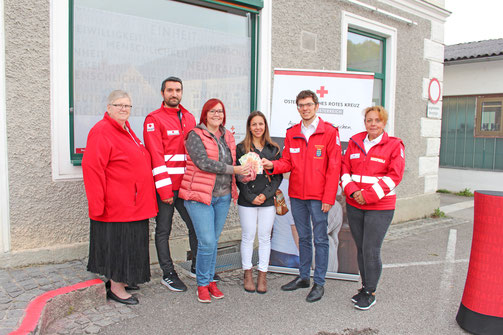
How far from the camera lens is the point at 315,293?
12.5 ft

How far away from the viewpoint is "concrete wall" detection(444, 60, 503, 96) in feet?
33.8

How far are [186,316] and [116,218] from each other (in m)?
1.02

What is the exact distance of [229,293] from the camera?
3.89 metres

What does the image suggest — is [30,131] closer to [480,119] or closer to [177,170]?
[177,170]

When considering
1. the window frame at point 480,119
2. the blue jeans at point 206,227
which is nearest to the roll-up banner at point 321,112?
the blue jeans at point 206,227

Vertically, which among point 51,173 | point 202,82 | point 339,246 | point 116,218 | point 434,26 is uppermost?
point 434,26

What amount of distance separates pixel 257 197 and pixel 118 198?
1.25m

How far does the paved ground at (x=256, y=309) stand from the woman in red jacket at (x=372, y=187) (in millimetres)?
317

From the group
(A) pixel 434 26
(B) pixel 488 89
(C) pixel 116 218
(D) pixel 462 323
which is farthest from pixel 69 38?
(B) pixel 488 89

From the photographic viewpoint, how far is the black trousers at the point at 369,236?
11.5ft

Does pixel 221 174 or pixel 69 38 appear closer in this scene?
pixel 221 174

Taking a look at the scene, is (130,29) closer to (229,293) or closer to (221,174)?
(221,174)

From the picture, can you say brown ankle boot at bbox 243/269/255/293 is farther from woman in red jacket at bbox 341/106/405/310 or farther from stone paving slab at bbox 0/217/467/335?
woman in red jacket at bbox 341/106/405/310

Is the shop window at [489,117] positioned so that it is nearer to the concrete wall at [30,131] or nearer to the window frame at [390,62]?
the window frame at [390,62]
